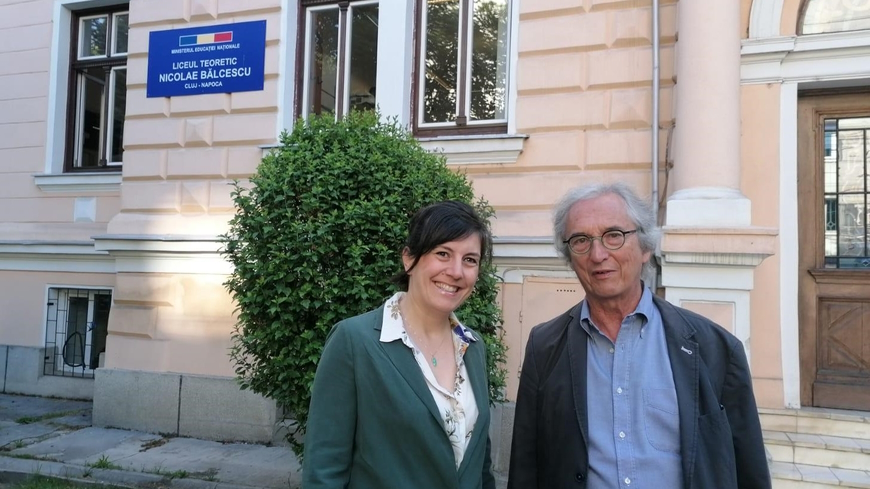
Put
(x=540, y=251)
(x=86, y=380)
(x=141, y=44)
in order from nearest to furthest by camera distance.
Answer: (x=540, y=251), (x=141, y=44), (x=86, y=380)

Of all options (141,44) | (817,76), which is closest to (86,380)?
(141,44)

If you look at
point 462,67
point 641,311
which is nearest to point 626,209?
point 641,311

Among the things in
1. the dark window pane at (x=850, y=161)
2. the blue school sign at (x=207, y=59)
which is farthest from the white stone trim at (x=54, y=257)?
the dark window pane at (x=850, y=161)

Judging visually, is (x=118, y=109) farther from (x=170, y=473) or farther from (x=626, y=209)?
(x=626, y=209)

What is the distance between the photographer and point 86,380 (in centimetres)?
802

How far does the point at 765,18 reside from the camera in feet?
17.0

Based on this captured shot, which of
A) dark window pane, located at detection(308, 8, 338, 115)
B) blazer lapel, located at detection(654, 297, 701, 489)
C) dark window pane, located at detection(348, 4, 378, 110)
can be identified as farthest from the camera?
dark window pane, located at detection(308, 8, 338, 115)

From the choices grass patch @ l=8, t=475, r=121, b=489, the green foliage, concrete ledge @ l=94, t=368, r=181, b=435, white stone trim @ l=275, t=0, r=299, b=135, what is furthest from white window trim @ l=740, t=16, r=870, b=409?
concrete ledge @ l=94, t=368, r=181, b=435

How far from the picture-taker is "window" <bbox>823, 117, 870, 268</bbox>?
5.16 meters

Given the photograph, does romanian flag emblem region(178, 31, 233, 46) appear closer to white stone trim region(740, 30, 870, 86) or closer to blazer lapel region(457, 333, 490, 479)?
white stone trim region(740, 30, 870, 86)

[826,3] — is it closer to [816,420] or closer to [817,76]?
[817,76]

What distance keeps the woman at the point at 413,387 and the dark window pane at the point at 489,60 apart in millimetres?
4431

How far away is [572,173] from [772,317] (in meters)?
2.10

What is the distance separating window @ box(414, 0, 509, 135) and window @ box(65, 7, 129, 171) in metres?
4.59
